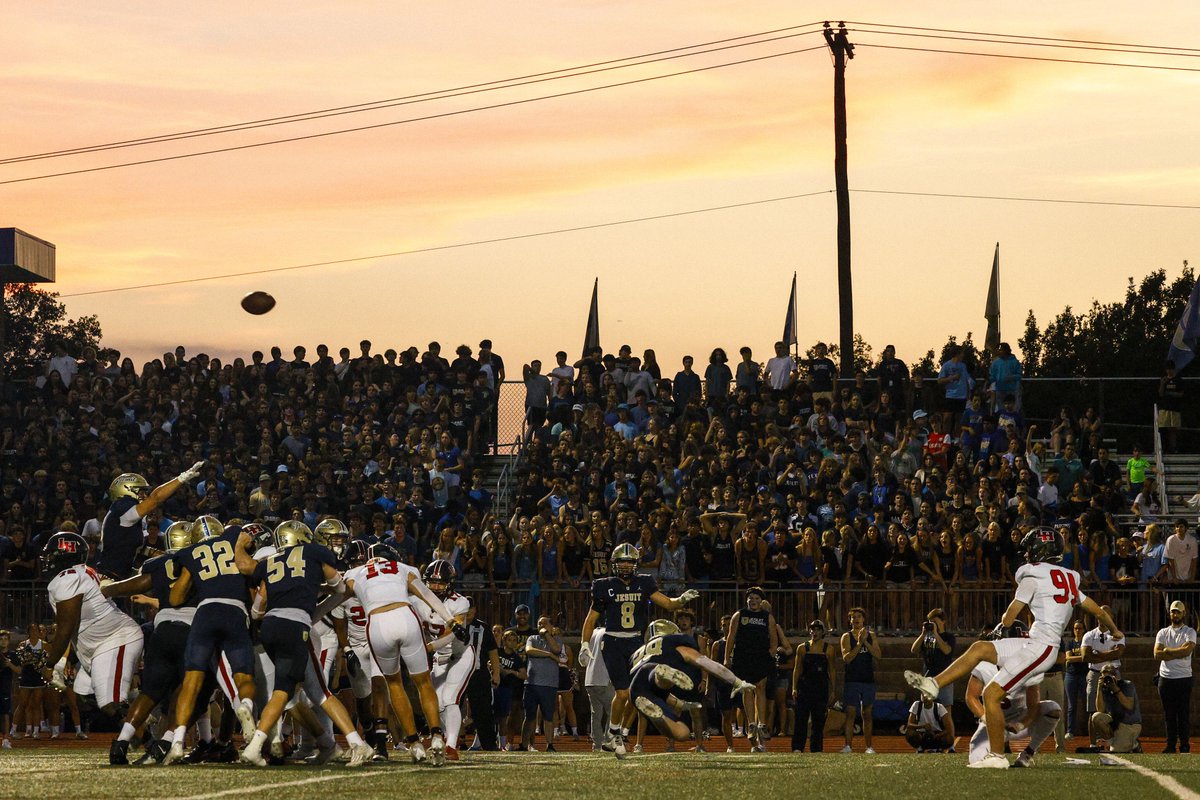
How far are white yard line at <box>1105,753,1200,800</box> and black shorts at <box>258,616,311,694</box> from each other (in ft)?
18.8

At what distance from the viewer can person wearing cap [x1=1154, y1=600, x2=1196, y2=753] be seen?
62.4 ft

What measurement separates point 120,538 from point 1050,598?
6979 mm

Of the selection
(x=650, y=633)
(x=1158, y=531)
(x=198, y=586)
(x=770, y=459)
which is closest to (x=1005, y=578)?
(x=1158, y=531)

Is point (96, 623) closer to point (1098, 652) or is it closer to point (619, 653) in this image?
point (619, 653)

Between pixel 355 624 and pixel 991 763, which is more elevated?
pixel 355 624

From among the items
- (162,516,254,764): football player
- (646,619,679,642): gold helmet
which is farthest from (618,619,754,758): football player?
(162,516,254,764): football player

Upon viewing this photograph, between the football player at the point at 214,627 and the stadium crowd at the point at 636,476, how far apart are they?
6.63 meters

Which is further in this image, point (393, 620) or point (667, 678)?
point (667, 678)

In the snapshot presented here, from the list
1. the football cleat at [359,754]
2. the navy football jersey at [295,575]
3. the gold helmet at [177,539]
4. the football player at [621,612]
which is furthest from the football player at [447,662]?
the gold helmet at [177,539]

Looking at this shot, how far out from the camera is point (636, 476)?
78.4 feet

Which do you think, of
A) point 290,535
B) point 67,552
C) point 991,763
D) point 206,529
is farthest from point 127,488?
point 991,763

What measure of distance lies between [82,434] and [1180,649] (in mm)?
16945

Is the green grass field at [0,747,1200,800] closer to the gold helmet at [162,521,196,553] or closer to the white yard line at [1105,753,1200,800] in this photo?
the white yard line at [1105,753,1200,800]

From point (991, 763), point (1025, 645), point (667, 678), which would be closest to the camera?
point (991, 763)
